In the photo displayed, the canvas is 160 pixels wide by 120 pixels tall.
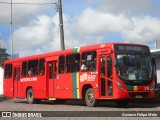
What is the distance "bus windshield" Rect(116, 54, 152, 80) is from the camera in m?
19.3

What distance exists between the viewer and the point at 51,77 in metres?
24.9

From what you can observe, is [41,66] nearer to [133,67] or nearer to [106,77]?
[106,77]

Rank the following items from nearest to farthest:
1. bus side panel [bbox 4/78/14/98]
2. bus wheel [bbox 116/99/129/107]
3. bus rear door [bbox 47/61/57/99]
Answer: bus wheel [bbox 116/99/129/107] → bus rear door [bbox 47/61/57/99] → bus side panel [bbox 4/78/14/98]

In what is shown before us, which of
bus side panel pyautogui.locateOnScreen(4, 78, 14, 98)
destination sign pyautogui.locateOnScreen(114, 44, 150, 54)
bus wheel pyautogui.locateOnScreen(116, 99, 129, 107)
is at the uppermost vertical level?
destination sign pyautogui.locateOnScreen(114, 44, 150, 54)

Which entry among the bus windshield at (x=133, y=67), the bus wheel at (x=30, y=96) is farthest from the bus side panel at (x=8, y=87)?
the bus windshield at (x=133, y=67)

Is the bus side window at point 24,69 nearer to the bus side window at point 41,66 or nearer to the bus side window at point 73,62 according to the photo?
the bus side window at point 41,66

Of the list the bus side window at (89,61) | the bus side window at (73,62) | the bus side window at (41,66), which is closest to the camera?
the bus side window at (89,61)

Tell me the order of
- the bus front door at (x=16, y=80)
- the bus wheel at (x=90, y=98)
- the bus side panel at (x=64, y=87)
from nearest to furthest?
the bus wheel at (x=90, y=98)
the bus side panel at (x=64, y=87)
the bus front door at (x=16, y=80)

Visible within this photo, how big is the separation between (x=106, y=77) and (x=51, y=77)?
18.9 ft

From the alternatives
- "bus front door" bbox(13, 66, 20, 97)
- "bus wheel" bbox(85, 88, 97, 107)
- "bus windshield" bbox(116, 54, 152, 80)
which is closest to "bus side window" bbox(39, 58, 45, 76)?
"bus front door" bbox(13, 66, 20, 97)

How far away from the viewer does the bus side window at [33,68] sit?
26.6 m

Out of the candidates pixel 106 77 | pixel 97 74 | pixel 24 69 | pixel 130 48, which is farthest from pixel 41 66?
pixel 130 48

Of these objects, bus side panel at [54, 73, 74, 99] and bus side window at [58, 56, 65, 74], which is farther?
bus side window at [58, 56, 65, 74]

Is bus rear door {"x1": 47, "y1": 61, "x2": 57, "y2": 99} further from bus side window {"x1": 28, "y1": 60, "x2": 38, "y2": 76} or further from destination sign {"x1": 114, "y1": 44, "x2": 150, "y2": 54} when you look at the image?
destination sign {"x1": 114, "y1": 44, "x2": 150, "y2": 54}
